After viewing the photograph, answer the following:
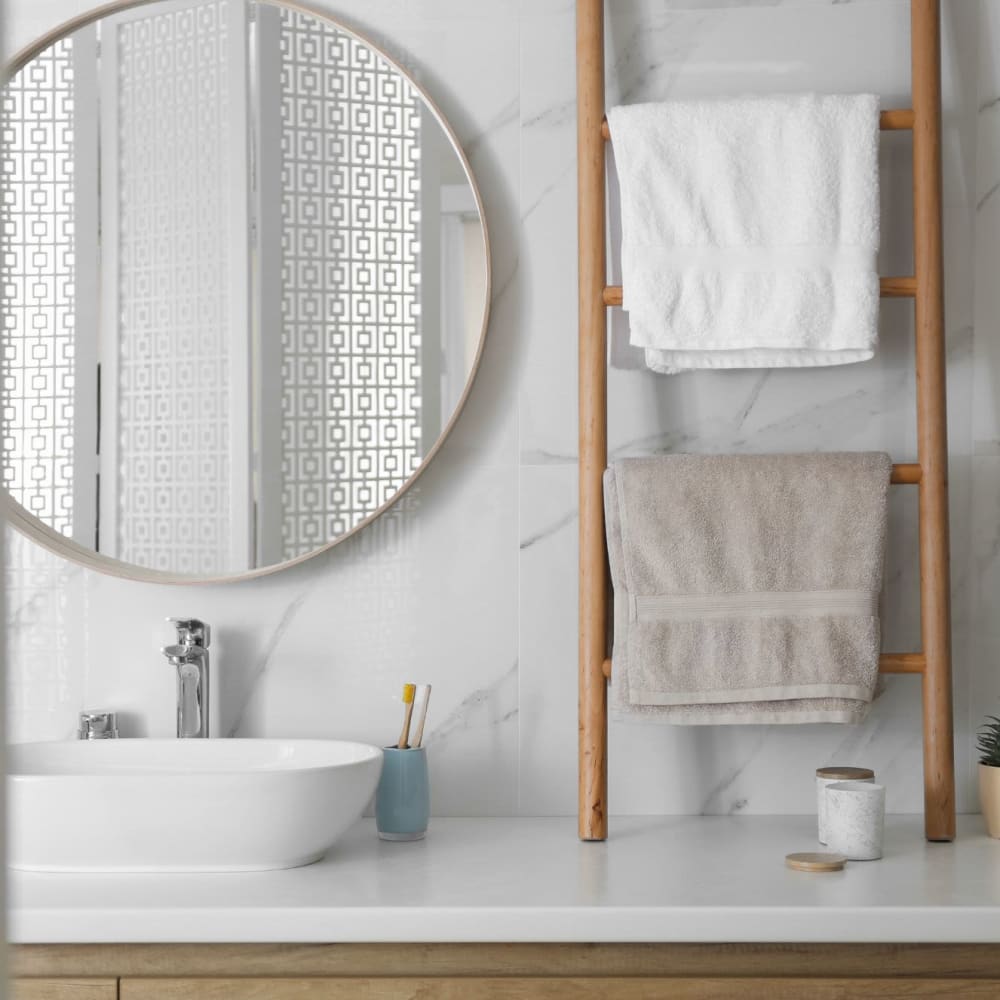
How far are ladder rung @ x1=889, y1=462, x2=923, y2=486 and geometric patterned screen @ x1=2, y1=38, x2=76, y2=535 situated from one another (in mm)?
1047

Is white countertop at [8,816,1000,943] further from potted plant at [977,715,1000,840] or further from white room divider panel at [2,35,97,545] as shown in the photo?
white room divider panel at [2,35,97,545]

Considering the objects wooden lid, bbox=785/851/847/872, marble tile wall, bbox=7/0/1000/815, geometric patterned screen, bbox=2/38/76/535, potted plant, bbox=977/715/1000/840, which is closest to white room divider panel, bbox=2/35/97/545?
geometric patterned screen, bbox=2/38/76/535

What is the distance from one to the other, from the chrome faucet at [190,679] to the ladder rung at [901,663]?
2.72ft

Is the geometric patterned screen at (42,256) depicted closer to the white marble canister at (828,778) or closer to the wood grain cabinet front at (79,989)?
the wood grain cabinet front at (79,989)

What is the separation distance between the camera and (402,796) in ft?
4.35

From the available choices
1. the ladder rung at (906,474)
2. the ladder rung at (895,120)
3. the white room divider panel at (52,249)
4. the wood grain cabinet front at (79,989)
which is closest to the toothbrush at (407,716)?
the wood grain cabinet front at (79,989)

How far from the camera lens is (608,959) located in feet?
3.51

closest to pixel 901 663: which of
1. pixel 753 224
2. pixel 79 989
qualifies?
pixel 753 224

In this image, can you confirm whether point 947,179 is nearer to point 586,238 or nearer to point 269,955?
point 586,238

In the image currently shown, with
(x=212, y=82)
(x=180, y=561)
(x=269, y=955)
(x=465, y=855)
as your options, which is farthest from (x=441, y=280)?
(x=269, y=955)

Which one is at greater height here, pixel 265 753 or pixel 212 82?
pixel 212 82

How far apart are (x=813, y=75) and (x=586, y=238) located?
0.39 m

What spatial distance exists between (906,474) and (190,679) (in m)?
0.92

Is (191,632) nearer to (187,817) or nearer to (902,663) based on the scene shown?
(187,817)
